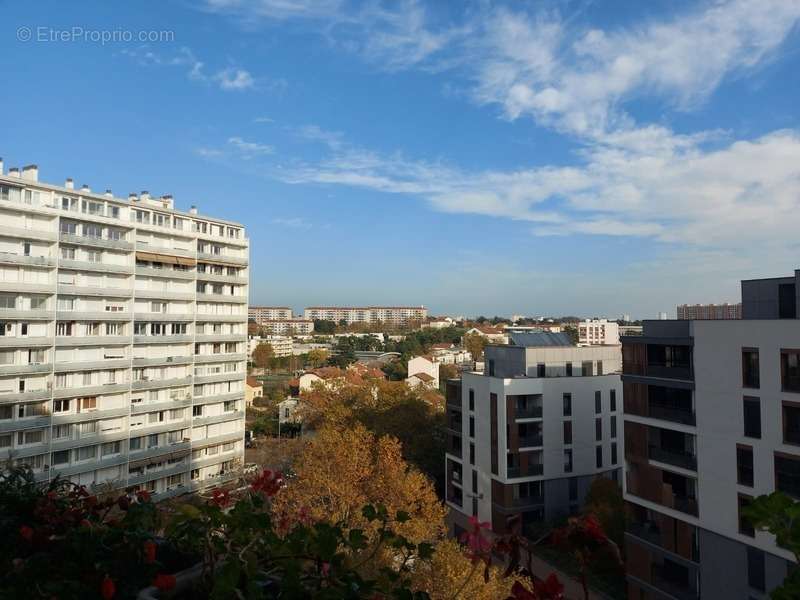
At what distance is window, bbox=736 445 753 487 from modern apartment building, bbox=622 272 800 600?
0.07ft

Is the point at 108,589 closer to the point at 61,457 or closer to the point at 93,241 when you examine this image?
the point at 61,457

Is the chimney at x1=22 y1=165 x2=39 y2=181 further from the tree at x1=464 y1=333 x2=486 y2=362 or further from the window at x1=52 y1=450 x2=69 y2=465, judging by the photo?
the tree at x1=464 y1=333 x2=486 y2=362

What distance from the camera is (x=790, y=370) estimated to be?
11.8 m

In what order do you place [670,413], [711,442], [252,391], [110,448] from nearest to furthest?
[711,442]
[670,413]
[110,448]
[252,391]

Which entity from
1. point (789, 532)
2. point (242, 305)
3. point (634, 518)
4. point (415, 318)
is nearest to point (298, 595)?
point (789, 532)

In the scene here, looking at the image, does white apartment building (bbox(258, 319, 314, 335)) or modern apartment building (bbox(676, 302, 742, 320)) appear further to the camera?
white apartment building (bbox(258, 319, 314, 335))

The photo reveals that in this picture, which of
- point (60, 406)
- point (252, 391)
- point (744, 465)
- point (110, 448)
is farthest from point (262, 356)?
point (744, 465)

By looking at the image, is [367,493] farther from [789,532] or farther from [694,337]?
[789,532]

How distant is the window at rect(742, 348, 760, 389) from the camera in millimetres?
12383

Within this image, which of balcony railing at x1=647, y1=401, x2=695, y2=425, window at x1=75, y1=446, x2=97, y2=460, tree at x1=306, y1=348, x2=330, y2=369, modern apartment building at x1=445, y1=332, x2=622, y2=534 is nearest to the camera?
balcony railing at x1=647, y1=401, x2=695, y2=425

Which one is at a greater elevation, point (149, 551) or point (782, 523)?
point (782, 523)

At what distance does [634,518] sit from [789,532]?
15984 millimetres

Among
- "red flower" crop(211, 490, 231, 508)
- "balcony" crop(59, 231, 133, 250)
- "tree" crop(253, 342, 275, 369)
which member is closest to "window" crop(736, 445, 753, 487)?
"red flower" crop(211, 490, 231, 508)

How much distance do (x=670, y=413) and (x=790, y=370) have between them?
3429mm
